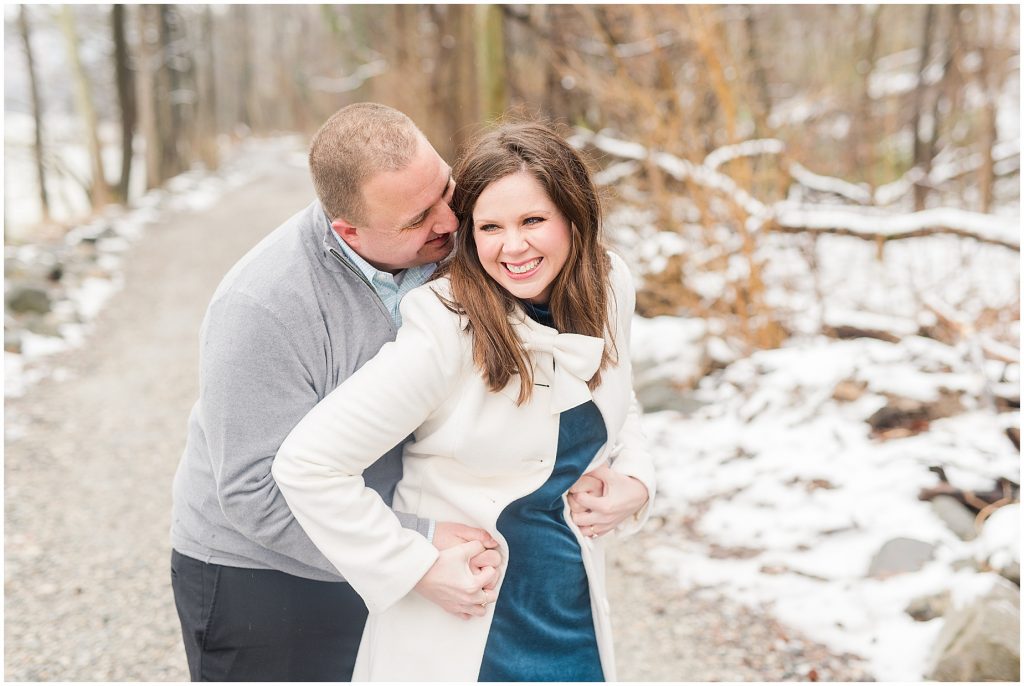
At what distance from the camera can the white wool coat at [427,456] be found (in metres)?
1.80

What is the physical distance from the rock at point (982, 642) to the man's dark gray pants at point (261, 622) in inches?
90.2

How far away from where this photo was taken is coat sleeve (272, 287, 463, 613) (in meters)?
1.78

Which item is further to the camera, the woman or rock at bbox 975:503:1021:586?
rock at bbox 975:503:1021:586

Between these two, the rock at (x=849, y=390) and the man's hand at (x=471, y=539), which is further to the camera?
the rock at (x=849, y=390)

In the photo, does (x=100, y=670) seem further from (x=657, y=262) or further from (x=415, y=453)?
(x=657, y=262)

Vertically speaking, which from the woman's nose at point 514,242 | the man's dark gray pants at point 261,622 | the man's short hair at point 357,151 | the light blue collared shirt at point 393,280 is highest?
the man's short hair at point 357,151

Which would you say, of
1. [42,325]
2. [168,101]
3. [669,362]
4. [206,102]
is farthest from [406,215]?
[206,102]

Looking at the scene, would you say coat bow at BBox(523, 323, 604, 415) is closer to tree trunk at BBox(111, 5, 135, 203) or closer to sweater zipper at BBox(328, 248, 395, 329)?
sweater zipper at BBox(328, 248, 395, 329)

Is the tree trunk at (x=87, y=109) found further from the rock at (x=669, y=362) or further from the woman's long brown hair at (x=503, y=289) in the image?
the woman's long brown hair at (x=503, y=289)

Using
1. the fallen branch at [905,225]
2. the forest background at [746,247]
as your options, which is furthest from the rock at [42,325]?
the fallen branch at [905,225]

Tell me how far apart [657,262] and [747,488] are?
7.74 ft

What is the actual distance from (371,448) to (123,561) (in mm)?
3482

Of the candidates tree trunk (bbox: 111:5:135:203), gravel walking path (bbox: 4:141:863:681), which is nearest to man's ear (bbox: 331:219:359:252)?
gravel walking path (bbox: 4:141:863:681)

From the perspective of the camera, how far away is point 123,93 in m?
16.5
